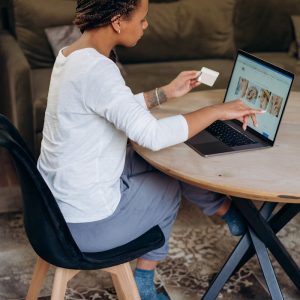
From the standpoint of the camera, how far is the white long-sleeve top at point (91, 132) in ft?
4.97

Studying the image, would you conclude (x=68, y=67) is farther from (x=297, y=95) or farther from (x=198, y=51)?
(x=198, y=51)

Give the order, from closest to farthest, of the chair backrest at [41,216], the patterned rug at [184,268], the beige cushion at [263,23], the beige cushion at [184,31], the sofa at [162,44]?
the chair backrest at [41,216] → the patterned rug at [184,268] → the sofa at [162,44] → the beige cushion at [184,31] → the beige cushion at [263,23]

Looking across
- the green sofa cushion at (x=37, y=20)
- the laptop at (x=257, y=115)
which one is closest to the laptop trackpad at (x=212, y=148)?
the laptop at (x=257, y=115)

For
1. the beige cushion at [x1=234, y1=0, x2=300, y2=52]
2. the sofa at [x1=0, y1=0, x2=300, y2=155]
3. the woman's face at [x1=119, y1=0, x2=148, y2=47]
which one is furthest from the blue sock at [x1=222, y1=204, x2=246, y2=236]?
the beige cushion at [x1=234, y1=0, x2=300, y2=52]

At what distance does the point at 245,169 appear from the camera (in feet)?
5.27

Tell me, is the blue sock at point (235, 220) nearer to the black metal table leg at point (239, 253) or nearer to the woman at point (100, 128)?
the black metal table leg at point (239, 253)

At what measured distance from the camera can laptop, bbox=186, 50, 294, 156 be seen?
1742 millimetres

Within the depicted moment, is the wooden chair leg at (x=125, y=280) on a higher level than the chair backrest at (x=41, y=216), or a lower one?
lower

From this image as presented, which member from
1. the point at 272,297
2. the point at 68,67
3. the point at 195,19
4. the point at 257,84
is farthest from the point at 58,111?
the point at 195,19

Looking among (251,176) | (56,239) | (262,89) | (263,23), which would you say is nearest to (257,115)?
(262,89)

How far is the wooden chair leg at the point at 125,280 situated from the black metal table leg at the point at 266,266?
1.50 feet

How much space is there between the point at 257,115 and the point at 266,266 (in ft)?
1.67

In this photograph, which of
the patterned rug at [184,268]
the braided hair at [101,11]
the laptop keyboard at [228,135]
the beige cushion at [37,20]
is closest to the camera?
the braided hair at [101,11]

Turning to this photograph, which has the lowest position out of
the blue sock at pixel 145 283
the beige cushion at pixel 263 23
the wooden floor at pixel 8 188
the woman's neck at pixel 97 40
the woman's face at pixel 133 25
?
the wooden floor at pixel 8 188
